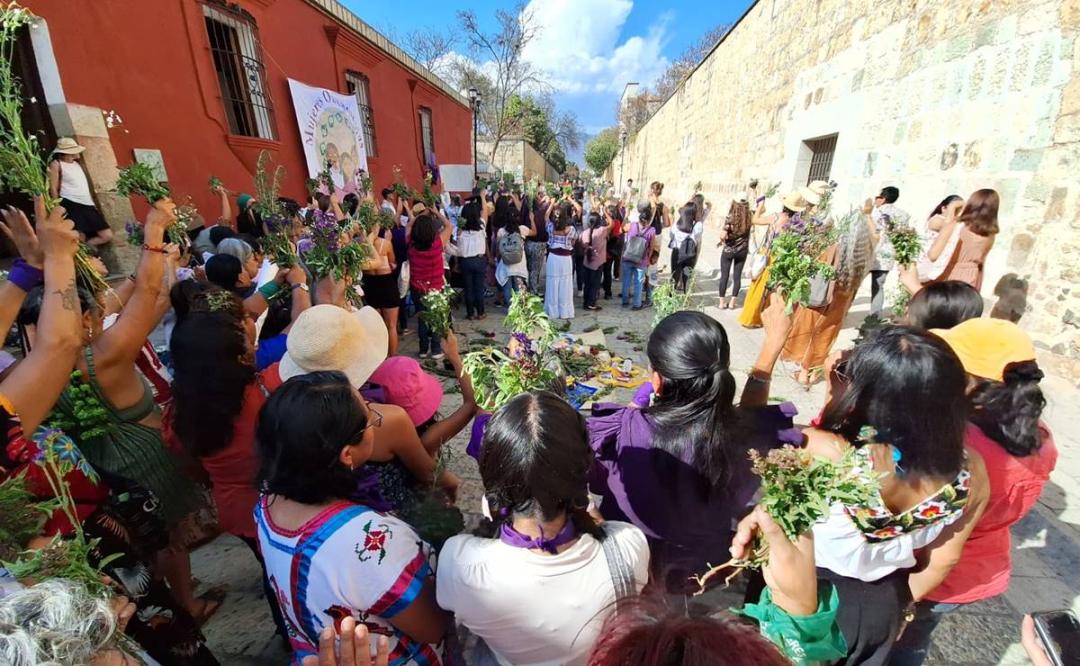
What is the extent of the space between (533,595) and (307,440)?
0.76 metres

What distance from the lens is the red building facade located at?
4508mm

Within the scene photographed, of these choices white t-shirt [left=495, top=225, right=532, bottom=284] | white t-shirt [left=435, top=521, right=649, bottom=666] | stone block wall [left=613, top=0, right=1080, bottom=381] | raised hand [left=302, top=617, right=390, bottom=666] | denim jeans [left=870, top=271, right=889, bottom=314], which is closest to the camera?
raised hand [left=302, top=617, right=390, bottom=666]

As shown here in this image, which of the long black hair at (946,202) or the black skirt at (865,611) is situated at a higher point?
the long black hair at (946,202)

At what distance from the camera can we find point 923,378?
1367mm

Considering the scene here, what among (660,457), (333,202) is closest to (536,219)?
(333,202)

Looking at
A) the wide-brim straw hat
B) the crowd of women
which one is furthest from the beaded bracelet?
the wide-brim straw hat

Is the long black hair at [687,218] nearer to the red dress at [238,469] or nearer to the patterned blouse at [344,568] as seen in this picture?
the red dress at [238,469]

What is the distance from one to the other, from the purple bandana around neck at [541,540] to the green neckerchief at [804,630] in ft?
1.78

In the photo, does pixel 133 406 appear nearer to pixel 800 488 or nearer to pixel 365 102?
pixel 800 488

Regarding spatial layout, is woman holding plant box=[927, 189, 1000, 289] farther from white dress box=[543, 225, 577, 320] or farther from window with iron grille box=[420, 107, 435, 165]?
window with iron grille box=[420, 107, 435, 165]

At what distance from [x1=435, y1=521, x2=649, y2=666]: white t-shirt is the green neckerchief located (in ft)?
1.19

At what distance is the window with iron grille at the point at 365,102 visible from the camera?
1008cm

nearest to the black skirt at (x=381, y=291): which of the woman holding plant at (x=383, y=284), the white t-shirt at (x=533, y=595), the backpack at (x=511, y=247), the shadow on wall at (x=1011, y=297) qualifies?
the woman holding plant at (x=383, y=284)

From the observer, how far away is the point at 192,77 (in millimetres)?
5922
